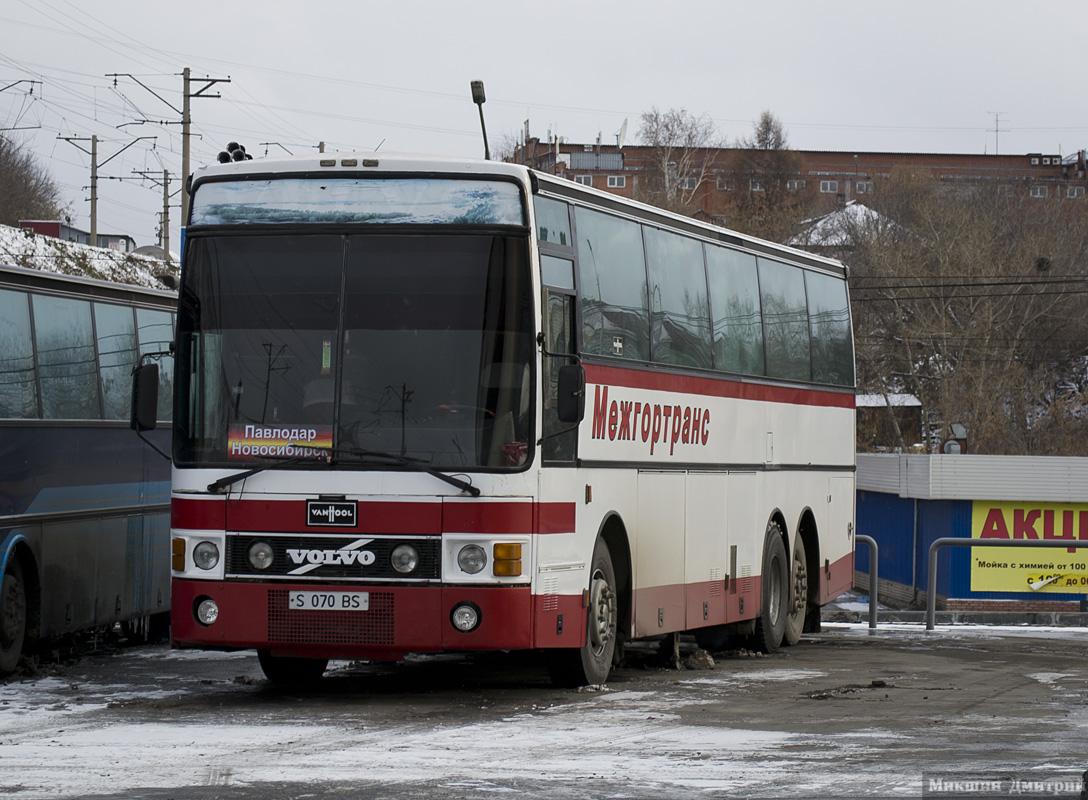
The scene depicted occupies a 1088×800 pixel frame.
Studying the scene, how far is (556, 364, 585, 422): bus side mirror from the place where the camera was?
35.2ft

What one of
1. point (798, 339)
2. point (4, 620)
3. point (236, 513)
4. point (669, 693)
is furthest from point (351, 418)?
point (798, 339)

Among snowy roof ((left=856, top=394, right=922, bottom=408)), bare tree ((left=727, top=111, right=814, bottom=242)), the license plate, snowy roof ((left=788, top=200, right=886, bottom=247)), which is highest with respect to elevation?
bare tree ((left=727, top=111, right=814, bottom=242))

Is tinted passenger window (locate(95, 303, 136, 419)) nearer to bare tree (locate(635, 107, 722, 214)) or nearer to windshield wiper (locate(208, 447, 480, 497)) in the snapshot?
windshield wiper (locate(208, 447, 480, 497))

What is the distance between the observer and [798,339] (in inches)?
685

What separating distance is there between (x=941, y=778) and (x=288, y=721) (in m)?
4.03

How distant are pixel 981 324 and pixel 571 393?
198 feet

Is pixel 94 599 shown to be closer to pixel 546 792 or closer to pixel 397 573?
pixel 397 573

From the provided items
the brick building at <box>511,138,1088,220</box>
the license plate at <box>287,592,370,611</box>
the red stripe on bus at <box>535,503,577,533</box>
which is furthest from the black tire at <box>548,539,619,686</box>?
the brick building at <box>511,138,1088,220</box>

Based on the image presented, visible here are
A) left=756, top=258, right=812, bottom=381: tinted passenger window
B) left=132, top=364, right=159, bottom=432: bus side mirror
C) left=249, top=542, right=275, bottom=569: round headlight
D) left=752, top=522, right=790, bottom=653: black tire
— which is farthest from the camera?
left=756, top=258, right=812, bottom=381: tinted passenger window

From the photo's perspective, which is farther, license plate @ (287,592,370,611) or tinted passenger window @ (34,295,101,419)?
tinted passenger window @ (34,295,101,419)

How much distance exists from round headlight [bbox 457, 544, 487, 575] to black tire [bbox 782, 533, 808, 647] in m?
6.93

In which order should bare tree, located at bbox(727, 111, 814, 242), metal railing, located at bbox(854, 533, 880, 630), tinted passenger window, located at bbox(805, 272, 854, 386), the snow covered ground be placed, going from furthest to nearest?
bare tree, located at bbox(727, 111, 814, 242) < metal railing, located at bbox(854, 533, 880, 630) < tinted passenger window, located at bbox(805, 272, 854, 386) < the snow covered ground

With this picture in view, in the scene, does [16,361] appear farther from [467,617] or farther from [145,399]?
[467,617]

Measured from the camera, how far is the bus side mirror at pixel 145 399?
11.4 m
